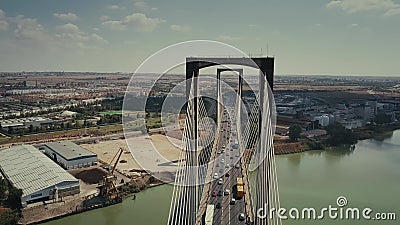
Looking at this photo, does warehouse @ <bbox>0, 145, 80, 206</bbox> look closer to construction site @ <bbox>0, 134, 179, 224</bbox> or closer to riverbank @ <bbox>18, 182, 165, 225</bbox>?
construction site @ <bbox>0, 134, 179, 224</bbox>

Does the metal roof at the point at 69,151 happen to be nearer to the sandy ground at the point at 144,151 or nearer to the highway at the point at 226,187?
the sandy ground at the point at 144,151

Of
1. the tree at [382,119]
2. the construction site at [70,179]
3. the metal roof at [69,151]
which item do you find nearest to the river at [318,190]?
the construction site at [70,179]

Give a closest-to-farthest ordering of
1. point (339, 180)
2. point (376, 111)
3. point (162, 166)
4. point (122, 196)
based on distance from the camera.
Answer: point (122, 196)
point (339, 180)
point (162, 166)
point (376, 111)

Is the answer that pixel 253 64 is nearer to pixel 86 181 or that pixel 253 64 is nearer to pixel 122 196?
pixel 122 196

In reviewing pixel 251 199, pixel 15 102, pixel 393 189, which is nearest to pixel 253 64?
pixel 251 199

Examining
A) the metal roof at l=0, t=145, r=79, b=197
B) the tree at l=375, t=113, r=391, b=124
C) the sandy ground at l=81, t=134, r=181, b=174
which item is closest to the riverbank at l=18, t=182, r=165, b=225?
the metal roof at l=0, t=145, r=79, b=197

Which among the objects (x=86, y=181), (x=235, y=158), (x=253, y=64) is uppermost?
(x=253, y=64)

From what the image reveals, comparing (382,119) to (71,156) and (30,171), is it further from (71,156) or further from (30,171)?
(30,171)
